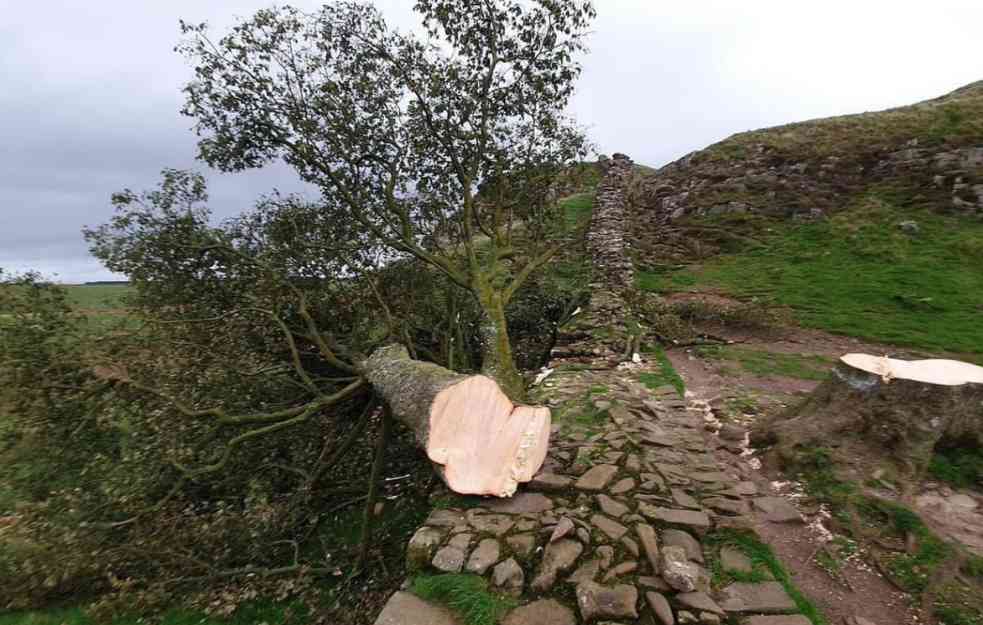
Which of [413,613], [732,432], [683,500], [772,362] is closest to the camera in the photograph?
[413,613]

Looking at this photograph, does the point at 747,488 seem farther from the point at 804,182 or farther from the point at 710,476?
the point at 804,182

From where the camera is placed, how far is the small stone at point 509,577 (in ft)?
9.89

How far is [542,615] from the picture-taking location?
280 centimetres

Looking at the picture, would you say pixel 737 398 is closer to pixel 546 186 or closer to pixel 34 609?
pixel 546 186

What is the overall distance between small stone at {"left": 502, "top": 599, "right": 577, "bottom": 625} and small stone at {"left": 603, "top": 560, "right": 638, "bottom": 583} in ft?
1.28

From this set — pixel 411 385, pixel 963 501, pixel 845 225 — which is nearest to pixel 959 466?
pixel 963 501

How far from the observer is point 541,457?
14.1 ft

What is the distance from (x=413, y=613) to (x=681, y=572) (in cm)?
192

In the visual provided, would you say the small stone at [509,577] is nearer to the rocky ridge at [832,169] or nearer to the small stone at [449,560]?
the small stone at [449,560]

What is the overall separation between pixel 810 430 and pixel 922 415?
992mm

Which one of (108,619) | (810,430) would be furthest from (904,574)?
(108,619)

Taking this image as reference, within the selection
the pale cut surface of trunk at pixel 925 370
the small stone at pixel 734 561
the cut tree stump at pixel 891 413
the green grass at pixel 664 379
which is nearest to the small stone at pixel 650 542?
the small stone at pixel 734 561

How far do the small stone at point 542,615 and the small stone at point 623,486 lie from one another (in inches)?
50.4

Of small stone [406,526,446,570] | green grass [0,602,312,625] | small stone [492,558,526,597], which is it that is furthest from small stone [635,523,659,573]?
green grass [0,602,312,625]
